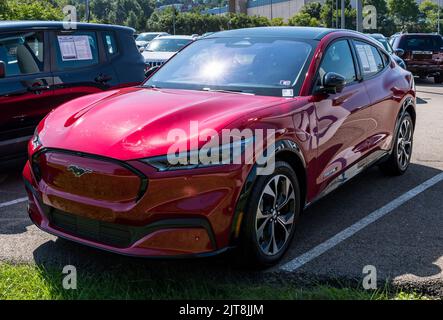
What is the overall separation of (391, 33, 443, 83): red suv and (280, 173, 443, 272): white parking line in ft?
43.6

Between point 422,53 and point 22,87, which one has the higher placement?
point 22,87

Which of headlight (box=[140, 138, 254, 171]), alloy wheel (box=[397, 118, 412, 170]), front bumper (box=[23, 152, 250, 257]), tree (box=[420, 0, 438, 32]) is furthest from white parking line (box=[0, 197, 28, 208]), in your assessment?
tree (box=[420, 0, 438, 32])

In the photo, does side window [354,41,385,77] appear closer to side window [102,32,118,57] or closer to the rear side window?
side window [102,32,118,57]

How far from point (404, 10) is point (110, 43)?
67.4 metres

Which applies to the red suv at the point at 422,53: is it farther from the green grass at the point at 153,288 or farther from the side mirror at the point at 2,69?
the green grass at the point at 153,288

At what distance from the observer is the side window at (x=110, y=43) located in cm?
666

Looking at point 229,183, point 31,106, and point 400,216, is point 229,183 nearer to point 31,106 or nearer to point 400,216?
point 400,216

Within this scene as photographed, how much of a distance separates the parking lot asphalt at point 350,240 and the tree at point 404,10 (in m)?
66.8

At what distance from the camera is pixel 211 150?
323 centimetres

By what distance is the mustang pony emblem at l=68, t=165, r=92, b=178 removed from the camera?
326 centimetres

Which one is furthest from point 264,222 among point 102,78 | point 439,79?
point 439,79

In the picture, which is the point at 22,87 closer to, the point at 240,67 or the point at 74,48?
the point at 74,48
